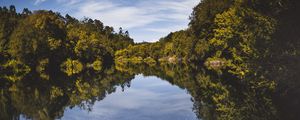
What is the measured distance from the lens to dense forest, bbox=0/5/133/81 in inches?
3329

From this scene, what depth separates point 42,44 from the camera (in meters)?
88.9

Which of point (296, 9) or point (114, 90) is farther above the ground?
point (296, 9)

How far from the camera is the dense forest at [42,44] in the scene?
277 feet

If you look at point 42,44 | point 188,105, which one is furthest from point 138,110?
point 42,44

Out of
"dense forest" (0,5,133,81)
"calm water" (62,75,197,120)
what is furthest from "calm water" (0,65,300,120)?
"dense forest" (0,5,133,81)

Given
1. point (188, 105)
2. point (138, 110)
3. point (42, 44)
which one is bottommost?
point (138, 110)

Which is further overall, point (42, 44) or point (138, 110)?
point (42, 44)

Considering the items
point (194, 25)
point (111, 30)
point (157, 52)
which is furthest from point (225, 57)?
point (111, 30)

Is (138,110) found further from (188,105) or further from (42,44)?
(42,44)

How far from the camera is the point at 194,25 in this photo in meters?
81.7

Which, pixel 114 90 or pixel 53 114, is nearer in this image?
pixel 53 114

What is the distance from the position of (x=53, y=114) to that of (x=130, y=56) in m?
130

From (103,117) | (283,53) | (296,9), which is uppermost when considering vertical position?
(296,9)

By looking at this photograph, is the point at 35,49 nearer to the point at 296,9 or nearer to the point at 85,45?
the point at 85,45
